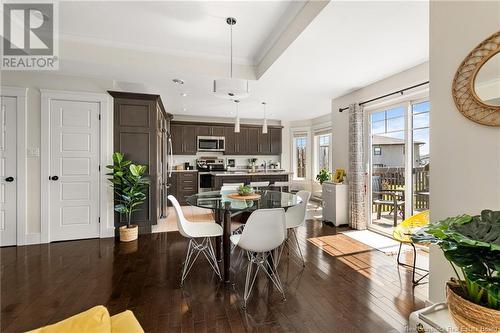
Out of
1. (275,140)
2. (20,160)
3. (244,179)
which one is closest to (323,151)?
(275,140)

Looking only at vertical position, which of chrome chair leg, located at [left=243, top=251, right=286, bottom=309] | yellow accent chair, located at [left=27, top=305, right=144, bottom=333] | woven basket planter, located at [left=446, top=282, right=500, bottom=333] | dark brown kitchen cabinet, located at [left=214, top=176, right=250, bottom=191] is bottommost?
chrome chair leg, located at [left=243, top=251, right=286, bottom=309]

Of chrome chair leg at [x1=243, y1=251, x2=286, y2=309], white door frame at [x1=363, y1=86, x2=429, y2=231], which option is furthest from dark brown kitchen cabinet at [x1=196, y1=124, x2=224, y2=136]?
chrome chair leg at [x1=243, y1=251, x2=286, y2=309]

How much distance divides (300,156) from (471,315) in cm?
692

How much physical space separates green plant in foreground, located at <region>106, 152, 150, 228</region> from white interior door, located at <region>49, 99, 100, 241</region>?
35 centimetres

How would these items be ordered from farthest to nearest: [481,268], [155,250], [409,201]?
[409,201] < [155,250] < [481,268]

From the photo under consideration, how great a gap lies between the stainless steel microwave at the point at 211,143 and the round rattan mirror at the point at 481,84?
588 centimetres

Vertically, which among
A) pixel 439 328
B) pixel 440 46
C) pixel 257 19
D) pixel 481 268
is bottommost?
pixel 439 328

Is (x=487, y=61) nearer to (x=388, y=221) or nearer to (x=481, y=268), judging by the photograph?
(x=481, y=268)

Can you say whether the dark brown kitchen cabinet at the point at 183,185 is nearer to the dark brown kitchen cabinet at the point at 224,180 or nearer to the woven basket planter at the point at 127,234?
the dark brown kitchen cabinet at the point at 224,180

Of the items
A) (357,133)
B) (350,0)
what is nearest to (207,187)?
(357,133)

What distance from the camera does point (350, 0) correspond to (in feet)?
6.51

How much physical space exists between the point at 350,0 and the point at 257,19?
1.02m

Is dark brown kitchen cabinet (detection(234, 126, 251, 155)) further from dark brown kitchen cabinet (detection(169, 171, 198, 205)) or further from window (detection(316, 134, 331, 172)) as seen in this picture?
window (detection(316, 134, 331, 172))

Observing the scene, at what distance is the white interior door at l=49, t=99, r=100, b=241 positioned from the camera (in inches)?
140
